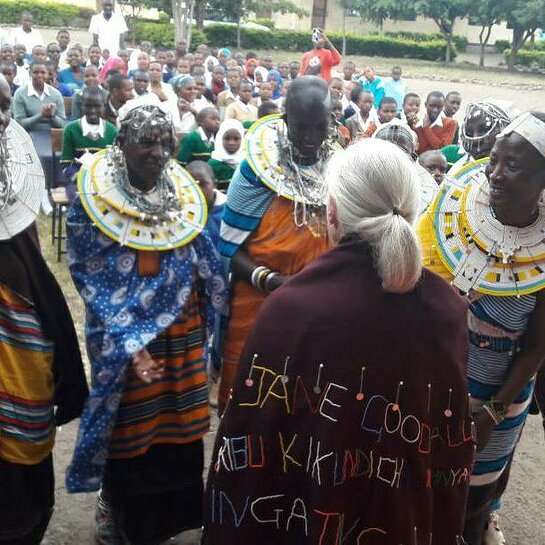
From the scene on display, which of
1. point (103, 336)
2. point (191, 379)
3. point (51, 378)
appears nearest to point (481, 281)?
point (191, 379)

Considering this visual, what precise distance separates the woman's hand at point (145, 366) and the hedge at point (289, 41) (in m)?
29.4

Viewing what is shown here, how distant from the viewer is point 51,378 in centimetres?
329

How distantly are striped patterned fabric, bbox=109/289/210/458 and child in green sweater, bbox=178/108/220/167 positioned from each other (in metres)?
4.23

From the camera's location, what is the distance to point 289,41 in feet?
122

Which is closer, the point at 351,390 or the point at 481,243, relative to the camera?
the point at 351,390

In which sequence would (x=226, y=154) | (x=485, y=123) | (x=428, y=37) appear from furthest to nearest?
(x=428, y=37), (x=226, y=154), (x=485, y=123)

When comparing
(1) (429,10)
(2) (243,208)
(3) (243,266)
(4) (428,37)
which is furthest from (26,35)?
(4) (428,37)

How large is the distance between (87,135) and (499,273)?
482 centimetres

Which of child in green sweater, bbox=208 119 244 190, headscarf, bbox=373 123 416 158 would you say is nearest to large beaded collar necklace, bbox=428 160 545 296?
headscarf, bbox=373 123 416 158

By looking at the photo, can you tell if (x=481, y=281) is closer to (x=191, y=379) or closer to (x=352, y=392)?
(x=352, y=392)

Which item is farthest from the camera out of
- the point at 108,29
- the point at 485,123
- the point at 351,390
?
the point at 108,29

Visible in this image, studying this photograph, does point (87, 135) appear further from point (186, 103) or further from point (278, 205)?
point (278, 205)

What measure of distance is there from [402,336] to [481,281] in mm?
1012

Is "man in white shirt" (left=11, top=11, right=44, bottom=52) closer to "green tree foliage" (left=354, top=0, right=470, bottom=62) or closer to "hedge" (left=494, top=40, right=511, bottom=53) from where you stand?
"green tree foliage" (left=354, top=0, right=470, bottom=62)
